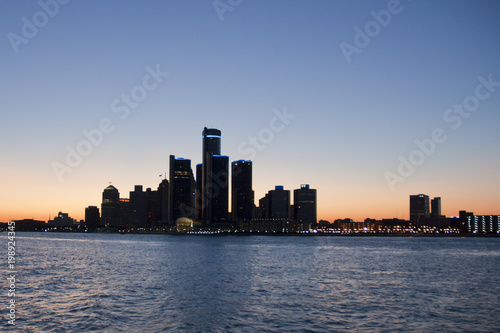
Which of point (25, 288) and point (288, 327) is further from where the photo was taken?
point (25, 288)

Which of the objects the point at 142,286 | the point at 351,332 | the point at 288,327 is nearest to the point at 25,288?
the point at 142,286

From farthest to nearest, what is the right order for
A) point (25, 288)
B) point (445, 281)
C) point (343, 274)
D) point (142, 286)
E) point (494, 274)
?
point (494, 274)
point (343, 274)
point (445, 281)
point (142, 286)
point (25, 288)

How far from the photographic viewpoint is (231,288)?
52.9m

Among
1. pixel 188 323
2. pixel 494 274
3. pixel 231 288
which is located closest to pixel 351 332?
pixel 188 323

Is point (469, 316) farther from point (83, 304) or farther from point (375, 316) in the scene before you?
point (83, 304)

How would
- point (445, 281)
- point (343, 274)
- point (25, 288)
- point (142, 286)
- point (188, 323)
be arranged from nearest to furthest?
1. point (188, 323)
2. point (25, 288)
3. point (142, 286)
4. point (445, 281)
5. point (343, 274)

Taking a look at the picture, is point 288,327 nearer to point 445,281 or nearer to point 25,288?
point 25,288

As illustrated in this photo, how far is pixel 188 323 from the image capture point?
34.4 m

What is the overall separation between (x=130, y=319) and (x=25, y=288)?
73.4 feet

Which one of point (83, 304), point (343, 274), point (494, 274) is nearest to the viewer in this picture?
point (83, 304)

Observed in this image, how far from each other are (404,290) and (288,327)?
24440mm

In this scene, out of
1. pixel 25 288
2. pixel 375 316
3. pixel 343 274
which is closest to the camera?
pixel 375 316

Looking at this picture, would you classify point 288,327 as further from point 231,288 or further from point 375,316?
point 231,288

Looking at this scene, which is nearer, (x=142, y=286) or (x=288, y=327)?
(x=288, y=327)
